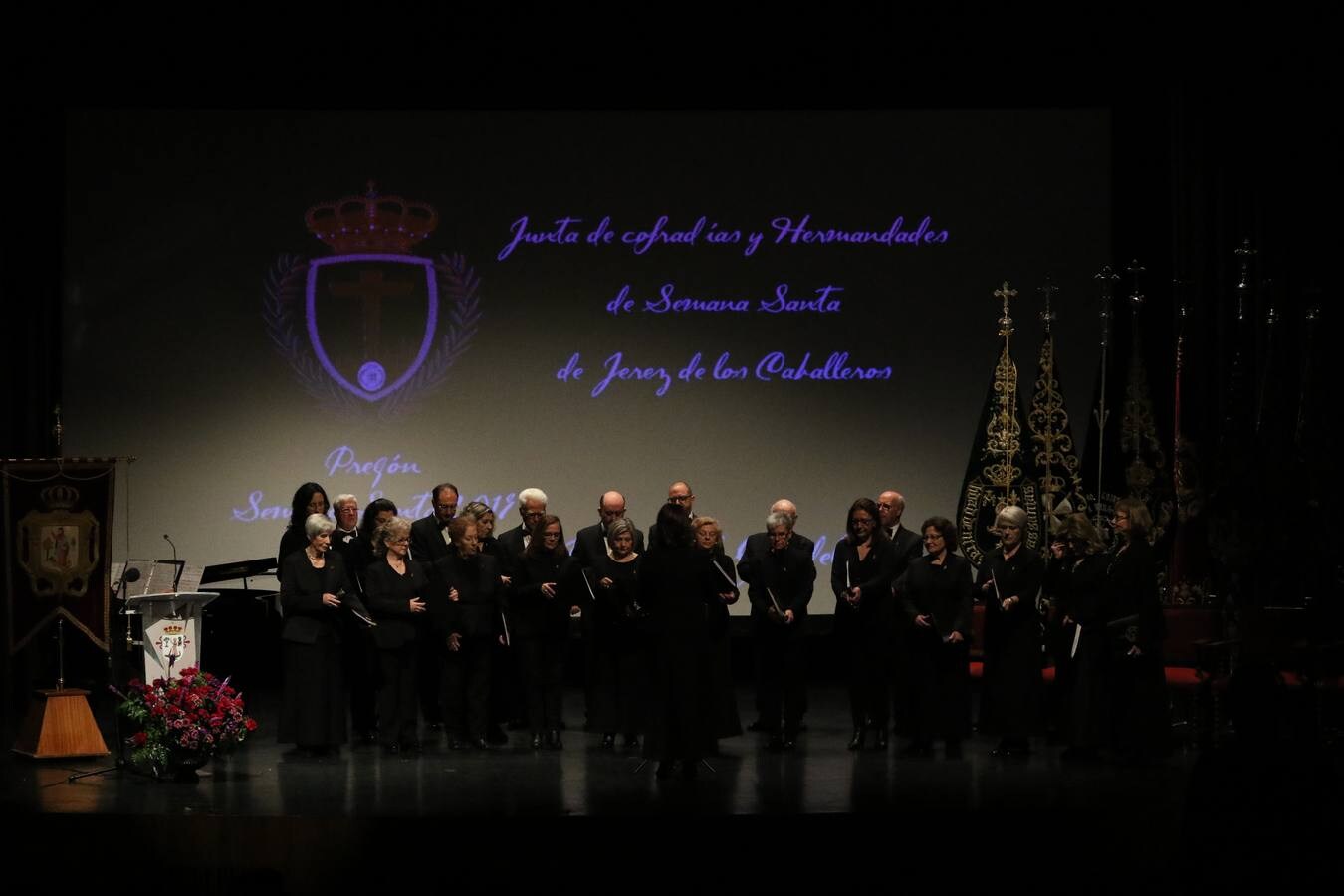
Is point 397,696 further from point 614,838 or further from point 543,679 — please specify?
point 614,838

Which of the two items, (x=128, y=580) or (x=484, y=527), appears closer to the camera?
(x=128, y=580)

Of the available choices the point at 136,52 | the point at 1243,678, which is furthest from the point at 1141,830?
the point at 136,52

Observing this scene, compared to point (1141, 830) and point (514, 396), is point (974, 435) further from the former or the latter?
point (1141, 830)

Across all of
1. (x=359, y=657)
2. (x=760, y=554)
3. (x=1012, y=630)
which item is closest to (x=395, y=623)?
(x=359, y=657)

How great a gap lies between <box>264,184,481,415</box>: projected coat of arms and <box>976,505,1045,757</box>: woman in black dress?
14.0 feet

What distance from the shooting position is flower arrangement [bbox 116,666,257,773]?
756 cm

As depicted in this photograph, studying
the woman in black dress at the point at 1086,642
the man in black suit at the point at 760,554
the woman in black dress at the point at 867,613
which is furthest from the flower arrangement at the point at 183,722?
the woman in black dress at the point at 1086,642

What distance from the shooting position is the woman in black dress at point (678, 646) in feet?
25.3

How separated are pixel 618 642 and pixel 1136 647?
2664mm

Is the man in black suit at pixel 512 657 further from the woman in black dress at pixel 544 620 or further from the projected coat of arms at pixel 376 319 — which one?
the projected coat of arms at pixel 376 319

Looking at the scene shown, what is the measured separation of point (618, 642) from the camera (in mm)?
8797

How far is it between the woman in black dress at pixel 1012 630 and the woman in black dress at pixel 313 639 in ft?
10.8

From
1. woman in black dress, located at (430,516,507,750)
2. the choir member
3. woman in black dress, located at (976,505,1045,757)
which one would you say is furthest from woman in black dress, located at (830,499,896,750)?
woman in black dress, located at (430,516,507,750)

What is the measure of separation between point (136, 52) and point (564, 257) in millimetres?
3113
